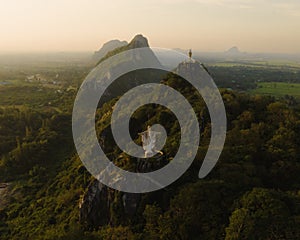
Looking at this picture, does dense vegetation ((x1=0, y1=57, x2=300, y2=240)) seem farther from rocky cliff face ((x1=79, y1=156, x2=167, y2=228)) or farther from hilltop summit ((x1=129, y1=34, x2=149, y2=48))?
hilltop summit ((x1=129, y1=34, x2=149, y2=48))

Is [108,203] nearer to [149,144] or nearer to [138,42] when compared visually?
[149,144]

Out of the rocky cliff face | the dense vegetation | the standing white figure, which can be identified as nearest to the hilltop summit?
the dense vegetation

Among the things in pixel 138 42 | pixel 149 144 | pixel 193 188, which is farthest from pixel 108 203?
pixel 138 42

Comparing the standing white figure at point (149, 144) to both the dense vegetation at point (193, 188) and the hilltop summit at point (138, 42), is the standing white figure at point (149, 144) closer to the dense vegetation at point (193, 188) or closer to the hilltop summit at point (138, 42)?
the dense vegetation at point (193, 188)

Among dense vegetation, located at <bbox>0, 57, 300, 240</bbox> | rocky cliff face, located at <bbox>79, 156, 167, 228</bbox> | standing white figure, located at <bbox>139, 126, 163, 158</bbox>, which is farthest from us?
standing white figure, located at <bbox>139, 126, 163, 158</bbox>

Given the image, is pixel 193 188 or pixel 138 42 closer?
pixel 193 188

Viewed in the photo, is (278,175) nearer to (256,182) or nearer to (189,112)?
(256,182)

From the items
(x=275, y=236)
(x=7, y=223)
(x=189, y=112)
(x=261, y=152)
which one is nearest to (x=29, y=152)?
(x=7, y=223)

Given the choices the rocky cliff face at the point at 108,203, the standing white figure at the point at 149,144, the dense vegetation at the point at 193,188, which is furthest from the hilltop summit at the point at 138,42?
the rocky cliff face at the point at 108,203
